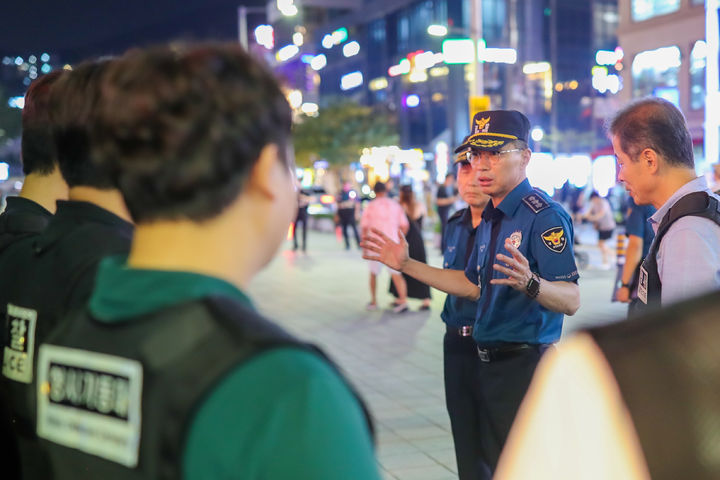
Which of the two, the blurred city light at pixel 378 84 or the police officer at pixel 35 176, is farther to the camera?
the blurred city light at pixel 378 84

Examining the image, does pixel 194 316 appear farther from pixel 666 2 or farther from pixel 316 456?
pixel 666 2

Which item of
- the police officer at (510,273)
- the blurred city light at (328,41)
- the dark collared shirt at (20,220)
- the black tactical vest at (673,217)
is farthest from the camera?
the blurred city light at (328,41)

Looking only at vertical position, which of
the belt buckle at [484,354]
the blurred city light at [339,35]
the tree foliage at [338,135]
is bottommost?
the belt buckle at [484,354]

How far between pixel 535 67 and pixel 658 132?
66.2 metres

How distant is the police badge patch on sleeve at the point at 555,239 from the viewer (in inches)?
144

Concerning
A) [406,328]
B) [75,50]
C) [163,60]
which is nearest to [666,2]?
[406,328]

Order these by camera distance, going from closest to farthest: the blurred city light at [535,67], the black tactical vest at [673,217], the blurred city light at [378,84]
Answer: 1. the black tactical vest at [673,217]
2. the blurred city light at [535,67]
3. the blurred city light at [378,84]

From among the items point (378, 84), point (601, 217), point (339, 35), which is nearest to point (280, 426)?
point (601, 217)

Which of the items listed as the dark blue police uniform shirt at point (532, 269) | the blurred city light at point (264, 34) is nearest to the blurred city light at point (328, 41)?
the blurred city light at point (264, 34)

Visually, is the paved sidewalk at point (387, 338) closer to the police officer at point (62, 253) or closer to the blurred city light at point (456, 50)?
the police officer at point (62, 253)

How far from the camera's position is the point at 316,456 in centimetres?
103

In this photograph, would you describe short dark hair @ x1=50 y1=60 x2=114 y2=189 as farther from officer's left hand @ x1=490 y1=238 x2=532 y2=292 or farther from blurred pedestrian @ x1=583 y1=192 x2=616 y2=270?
blurred pedestrian @ x1=583 y1=192 x2=616 y2=270

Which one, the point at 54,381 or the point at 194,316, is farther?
the point at 54,381

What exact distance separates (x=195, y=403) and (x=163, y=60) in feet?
1.84
